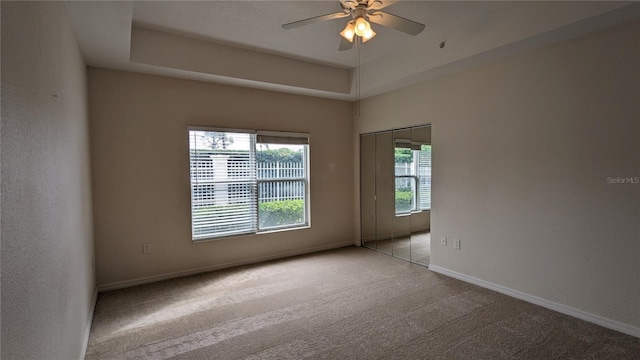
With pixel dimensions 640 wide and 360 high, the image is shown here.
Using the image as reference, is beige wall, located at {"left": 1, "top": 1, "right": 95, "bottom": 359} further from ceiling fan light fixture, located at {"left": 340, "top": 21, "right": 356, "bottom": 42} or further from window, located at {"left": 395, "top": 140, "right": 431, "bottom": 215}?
window, located at {"left": 395, "top": 140, "right": 431, "bottom": 215}

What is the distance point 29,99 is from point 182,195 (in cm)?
273

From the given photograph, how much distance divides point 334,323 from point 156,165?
2719mm

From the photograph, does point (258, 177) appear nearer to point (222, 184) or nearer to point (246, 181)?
point (246, 181)

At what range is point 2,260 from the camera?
0.94 m

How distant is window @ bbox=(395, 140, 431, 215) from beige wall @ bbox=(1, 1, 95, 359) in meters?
3.75

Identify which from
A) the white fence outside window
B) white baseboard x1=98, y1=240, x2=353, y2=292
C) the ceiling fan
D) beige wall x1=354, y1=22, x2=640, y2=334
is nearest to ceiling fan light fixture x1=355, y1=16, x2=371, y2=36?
the ceiling fan

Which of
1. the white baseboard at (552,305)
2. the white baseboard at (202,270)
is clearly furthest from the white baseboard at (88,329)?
the white baseboard at (552,305)

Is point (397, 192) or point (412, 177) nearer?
point (412, 177)

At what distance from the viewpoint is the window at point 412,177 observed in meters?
4.22

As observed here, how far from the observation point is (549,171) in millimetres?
2963

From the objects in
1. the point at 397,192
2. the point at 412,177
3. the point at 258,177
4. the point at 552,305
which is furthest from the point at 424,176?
the point at 258,177

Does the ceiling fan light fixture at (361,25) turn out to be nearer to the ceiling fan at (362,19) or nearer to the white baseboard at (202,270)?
the ceiling fan at (362,19)

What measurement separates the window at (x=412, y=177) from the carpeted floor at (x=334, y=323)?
103 centimetres

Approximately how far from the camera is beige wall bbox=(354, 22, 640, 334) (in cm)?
254
